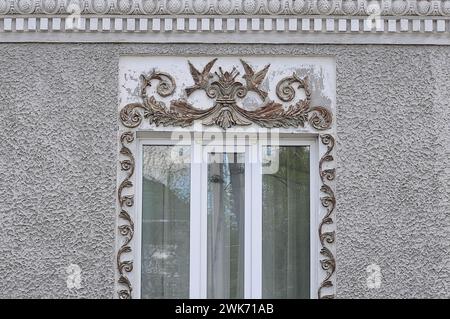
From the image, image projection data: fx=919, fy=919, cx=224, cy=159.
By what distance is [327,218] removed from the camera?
9.50 meters

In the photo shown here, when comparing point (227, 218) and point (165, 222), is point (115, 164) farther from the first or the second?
point (227, 218)

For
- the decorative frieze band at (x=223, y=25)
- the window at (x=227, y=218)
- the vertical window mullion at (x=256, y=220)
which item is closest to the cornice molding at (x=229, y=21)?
the decorative frieze band at (x=223, y=25)

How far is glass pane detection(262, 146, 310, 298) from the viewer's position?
31.7ft

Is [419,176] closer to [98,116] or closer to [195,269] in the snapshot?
[195,269]

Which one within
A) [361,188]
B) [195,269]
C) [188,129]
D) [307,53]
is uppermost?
[307,53]

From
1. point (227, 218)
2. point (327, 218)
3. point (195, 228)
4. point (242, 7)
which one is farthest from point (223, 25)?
point (327, 218)

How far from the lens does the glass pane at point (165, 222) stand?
9.62 metres

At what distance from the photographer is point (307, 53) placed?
31.5 ft

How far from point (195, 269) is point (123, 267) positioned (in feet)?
2.47

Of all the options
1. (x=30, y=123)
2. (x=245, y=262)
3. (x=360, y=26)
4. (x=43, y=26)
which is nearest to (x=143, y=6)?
(x=43, y=26)

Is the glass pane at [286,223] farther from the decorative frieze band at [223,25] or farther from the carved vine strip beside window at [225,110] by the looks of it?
the decorative frieze band at [223,25]

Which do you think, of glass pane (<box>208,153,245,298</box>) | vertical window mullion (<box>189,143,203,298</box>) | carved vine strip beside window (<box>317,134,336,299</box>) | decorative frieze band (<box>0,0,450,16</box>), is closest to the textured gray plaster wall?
carved vine strip beside window (<box>317,134,336,299</box>)

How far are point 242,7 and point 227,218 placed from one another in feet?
7.30

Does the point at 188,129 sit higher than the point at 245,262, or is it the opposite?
the point at 188,129
